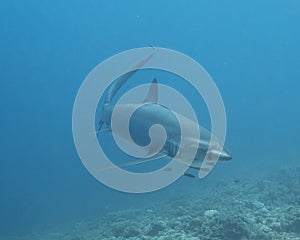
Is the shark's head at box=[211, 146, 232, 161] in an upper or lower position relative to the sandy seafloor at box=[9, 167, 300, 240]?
lower

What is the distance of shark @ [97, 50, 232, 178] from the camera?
411cm

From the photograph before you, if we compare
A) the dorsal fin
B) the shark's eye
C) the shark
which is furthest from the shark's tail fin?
the shark's eye

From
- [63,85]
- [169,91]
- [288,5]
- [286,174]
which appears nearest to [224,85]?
[288,5]

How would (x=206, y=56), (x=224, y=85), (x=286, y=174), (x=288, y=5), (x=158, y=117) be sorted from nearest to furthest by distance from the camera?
(x=158, y=117), (x=286, y=174), (x=288, y=5), (x=224, y=85), (x=206, y=56)

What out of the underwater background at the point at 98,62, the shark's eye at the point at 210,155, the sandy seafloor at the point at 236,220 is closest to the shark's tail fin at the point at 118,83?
the shark's eye at the point at 210,155

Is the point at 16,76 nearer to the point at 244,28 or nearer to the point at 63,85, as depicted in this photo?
the point at 63,85

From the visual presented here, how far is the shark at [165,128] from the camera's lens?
4113 mm

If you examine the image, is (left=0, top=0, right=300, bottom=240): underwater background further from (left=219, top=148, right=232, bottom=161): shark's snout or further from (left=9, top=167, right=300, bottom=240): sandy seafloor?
(left=219, top=148, right=232, bottom=161): shark's snout

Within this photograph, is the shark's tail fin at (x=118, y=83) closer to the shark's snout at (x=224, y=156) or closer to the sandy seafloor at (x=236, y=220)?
the shark's snout at (x=224, y=156)

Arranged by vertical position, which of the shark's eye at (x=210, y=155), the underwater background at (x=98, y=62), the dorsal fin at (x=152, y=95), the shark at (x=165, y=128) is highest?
the underwater background at (x=98, y=62)

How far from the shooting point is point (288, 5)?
5581 inches

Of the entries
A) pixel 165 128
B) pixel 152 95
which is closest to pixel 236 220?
pixel 152 95

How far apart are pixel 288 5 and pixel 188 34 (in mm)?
33685

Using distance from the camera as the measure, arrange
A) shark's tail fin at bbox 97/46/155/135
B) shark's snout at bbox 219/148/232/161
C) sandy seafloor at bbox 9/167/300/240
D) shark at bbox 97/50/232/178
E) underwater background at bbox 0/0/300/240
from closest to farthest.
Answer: shark's snout at bbox 219/148/232/161
shark at bbox 97/50/232/178
shark's tail fin at bbox 97/46/155/135
sandy seafloor at bbox 9/167/300/240
underwater background at bbox 0/0/300/240
